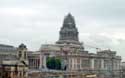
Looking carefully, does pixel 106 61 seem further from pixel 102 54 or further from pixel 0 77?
pixel 0 77

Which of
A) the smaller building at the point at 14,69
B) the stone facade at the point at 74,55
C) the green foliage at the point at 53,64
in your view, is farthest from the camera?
the stone facade at the point at 74,55

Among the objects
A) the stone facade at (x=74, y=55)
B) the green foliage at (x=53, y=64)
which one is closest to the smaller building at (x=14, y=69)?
the green foliage at (x=53, y=64)

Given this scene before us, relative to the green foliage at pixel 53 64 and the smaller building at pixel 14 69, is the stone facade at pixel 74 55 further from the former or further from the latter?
the smaller building at pixel 14 69

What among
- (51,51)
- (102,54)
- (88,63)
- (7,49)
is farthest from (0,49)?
(102,54)

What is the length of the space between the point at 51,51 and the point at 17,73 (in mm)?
67996

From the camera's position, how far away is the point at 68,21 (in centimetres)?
13488

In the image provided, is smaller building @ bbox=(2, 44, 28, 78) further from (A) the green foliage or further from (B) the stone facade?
(B) the stone facade

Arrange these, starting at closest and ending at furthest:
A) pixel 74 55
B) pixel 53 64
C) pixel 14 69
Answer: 1. pixel 14 69
2. pixel 53 64
3. pixel 74 55

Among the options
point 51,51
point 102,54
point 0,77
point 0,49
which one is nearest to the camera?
point 0,77

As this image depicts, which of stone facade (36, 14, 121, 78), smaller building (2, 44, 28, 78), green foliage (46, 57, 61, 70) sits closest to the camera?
smaller building (2, 44, 28, 78)

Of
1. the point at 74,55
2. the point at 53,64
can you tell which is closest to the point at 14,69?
the point at 53,64

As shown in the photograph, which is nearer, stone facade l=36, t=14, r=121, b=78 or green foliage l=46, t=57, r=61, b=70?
green foliage l=46, t=57, r=61, b=70

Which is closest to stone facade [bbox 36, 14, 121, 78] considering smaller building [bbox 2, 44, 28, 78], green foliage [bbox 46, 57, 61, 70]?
green foliage [bbox 46, 57, 61, 70]

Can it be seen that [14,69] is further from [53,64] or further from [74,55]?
[74,55]
